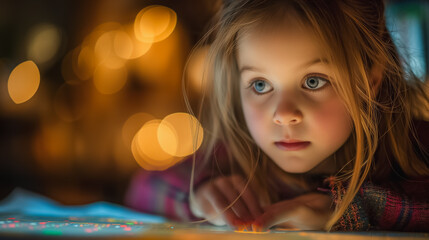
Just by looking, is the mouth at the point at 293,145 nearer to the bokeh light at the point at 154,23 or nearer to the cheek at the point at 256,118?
the cheek at the point at 256,118

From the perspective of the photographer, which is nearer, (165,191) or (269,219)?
(269,219)

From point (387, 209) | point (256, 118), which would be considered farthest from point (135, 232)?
point (387, 209)

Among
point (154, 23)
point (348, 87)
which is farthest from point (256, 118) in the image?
point (154, 23)

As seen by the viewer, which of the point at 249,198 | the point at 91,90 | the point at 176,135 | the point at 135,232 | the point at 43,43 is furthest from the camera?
the point at 176,135

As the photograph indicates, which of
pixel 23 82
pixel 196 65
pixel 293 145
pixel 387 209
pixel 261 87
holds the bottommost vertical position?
pixel 387 209

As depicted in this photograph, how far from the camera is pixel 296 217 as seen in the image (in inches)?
23.7

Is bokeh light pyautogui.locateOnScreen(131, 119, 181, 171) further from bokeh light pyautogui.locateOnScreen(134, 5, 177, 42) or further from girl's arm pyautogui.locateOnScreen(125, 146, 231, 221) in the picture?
girl's arm pyautogui.locateOnScreen(125, 146, 231, 221)

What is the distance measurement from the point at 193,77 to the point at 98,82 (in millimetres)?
462

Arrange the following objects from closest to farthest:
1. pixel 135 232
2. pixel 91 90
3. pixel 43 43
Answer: pixel 135 232 → pixel 43 43 → pixel 91 90

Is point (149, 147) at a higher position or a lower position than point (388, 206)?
higher

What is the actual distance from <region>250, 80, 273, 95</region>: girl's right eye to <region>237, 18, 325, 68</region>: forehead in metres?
0.04

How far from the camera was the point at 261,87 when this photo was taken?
69 cm

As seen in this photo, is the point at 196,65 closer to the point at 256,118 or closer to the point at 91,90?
the point at 256,118

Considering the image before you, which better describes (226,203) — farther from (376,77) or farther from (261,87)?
(376,77)
